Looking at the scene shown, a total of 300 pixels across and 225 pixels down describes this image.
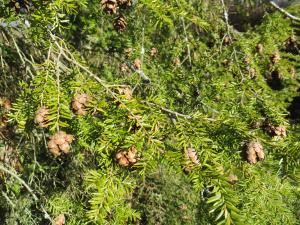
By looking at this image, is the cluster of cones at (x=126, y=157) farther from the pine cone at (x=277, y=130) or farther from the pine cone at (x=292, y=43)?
the pine cone at (x=292, y=43)

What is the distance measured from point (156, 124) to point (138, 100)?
5.5 inches

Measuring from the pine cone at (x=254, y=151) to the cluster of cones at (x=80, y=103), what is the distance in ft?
1.87

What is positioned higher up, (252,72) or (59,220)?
(252,72)

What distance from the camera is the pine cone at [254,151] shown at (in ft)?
3.75

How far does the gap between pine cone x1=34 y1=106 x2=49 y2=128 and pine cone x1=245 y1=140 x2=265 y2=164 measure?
27.0 inches

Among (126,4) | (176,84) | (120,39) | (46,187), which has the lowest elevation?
(46,187)

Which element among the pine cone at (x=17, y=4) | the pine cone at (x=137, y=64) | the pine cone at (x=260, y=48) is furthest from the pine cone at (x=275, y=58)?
the pine cone at (x=17, y=4)

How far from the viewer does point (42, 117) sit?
116 cm

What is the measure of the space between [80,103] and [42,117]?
Result: 0.44 ft

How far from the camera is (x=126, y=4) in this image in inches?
65.7

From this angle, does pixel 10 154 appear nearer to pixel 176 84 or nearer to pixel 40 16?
pixel 176 84

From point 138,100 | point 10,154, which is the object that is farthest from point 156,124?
point 10,154

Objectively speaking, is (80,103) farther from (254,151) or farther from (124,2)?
(124,2)

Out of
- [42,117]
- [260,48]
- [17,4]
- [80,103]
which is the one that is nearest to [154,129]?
[80,103]
